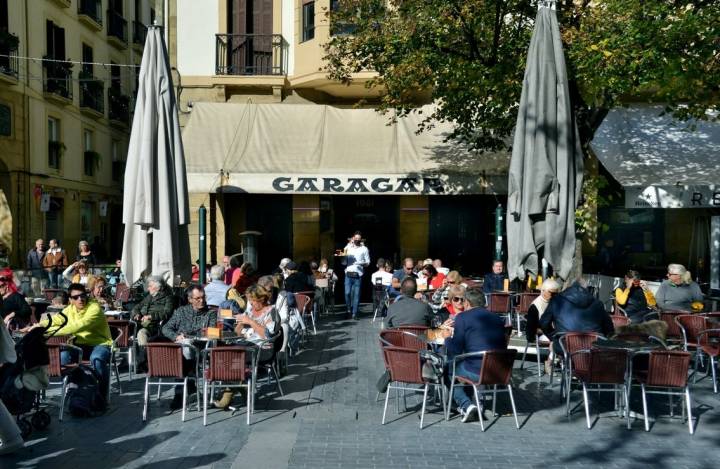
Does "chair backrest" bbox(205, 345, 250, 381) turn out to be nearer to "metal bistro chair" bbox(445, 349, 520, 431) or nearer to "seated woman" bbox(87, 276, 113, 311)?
"metal bistro chair" bbox(445, 349, 520, 431)

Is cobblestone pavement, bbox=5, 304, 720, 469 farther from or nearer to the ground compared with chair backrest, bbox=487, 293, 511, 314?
nearer to the ground

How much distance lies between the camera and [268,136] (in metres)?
17.9

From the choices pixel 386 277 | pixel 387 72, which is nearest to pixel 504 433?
pixel 386 277

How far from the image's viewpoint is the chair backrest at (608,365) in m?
7.14

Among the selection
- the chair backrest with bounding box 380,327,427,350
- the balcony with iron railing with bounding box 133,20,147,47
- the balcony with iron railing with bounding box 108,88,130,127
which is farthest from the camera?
the balcony with iron railing with bounding box 133,20,147,47

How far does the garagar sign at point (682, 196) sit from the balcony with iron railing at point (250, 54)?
32.3 ft

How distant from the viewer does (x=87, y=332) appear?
26.8 ft

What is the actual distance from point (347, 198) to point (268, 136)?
11.0 ft

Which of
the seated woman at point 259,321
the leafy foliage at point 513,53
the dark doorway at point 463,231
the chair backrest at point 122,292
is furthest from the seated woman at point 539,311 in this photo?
the dark doorway at point 463,231

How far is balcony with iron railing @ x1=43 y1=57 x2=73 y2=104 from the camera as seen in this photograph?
26359 mm

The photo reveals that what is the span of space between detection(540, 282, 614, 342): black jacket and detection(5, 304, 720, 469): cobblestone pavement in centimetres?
83

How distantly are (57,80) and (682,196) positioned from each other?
70.5ft

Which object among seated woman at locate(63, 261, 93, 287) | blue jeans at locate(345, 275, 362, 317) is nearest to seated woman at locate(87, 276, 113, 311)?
seated woman at locate(63, 261, 93, 287)

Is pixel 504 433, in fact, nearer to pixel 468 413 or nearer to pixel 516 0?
pixel 468 413
